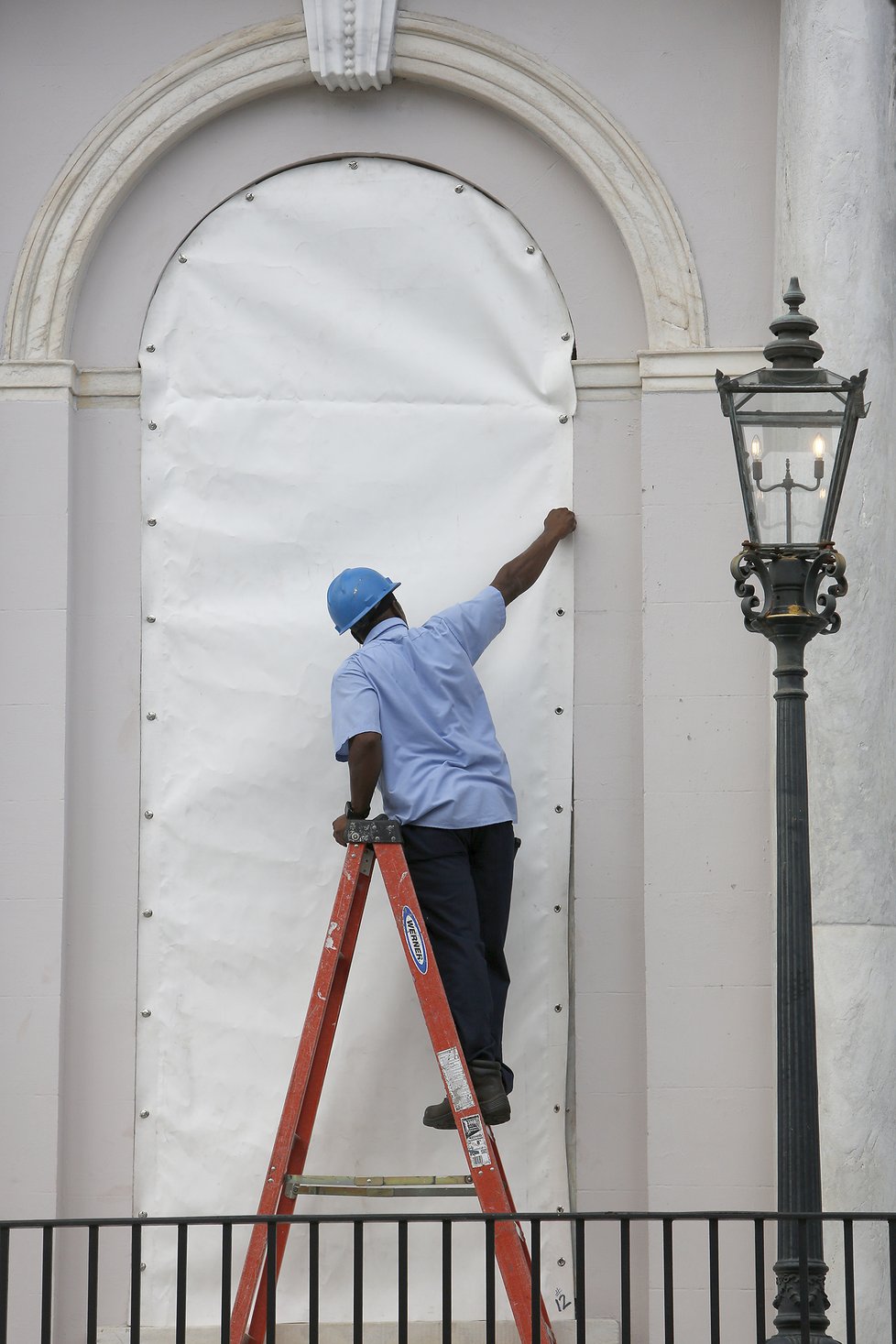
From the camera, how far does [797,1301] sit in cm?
411

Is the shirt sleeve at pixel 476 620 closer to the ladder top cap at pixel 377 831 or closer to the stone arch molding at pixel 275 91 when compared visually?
the ladder top cap at pixel 377 831

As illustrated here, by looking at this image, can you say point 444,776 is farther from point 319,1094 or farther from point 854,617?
point 854,617

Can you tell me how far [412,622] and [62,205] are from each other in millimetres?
1938

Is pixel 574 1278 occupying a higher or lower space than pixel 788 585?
lower

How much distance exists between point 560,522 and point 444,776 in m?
1.09

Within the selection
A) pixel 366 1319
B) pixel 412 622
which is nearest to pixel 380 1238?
pixel 366 1319

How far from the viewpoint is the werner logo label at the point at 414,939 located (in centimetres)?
516

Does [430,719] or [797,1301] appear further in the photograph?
[430,719]

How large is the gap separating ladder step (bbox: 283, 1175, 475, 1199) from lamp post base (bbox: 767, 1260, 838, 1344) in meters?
1.19

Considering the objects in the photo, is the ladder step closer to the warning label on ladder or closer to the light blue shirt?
the warning label on ladder

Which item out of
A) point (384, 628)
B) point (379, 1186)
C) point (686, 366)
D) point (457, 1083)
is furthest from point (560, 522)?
point (379, 1186)

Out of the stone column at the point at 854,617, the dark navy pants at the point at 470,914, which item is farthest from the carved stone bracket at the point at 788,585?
the dark navy pants at the point at 470,914

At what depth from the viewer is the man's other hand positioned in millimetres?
6035

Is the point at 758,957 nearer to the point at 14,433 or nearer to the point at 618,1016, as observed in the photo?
the point at 618,1016
